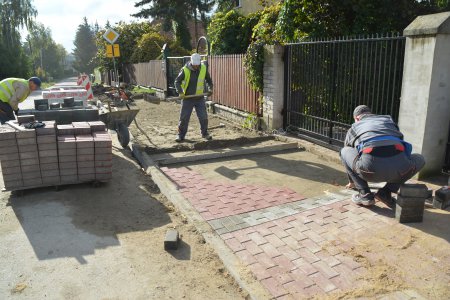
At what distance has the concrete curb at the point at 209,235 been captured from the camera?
3.06 metres

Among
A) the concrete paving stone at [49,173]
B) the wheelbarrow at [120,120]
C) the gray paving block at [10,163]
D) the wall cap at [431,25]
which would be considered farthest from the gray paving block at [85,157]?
the wall cap at [431,25]

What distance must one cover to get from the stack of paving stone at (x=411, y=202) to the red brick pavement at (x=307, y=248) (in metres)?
0.14

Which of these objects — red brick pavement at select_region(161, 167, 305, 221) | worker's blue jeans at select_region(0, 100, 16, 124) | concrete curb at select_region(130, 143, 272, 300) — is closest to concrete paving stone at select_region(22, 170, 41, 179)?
concrete curb at select_region(130, 143, 272, 300)

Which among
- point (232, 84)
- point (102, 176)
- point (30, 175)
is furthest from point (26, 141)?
point (232, 84)

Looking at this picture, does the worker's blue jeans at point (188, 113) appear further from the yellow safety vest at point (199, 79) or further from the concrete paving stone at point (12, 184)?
the concrete paving stone at point (12, 184)

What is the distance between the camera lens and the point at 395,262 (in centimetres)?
330

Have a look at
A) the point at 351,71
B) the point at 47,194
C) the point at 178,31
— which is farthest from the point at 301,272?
the point at 178,31

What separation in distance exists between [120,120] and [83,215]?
10.5ft

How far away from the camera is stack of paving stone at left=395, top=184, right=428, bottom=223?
12.7ft

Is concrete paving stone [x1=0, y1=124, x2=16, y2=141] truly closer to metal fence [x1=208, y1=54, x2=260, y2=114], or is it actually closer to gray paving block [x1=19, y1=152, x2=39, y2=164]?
gray paving block [x1=19, y1=152, x2=39, y2=164]

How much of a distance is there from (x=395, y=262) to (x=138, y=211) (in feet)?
9.93

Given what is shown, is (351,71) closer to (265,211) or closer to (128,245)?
(265,211)

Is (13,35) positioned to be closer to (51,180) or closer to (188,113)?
(188,113)

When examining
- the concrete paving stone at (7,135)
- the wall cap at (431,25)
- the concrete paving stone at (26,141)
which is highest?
the wall cap at (431,25)
